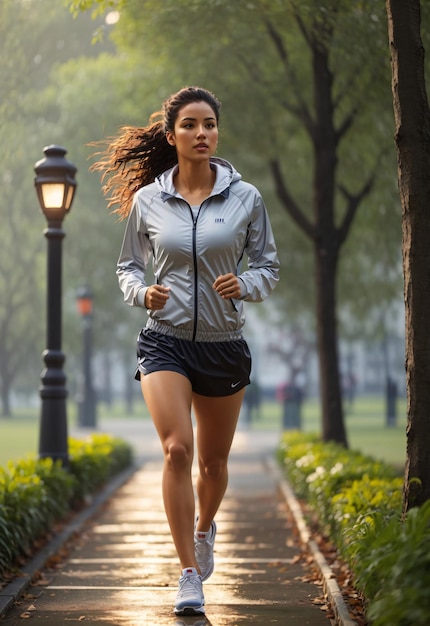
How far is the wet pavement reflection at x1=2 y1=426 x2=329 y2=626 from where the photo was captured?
5258mm

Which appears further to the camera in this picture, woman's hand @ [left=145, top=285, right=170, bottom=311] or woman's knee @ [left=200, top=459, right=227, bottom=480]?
woman's knee @ [left=200, top=459, right=227, bottom=480]

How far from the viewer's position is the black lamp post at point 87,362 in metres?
27.3

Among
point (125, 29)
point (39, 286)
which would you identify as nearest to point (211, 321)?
point (125, 29)

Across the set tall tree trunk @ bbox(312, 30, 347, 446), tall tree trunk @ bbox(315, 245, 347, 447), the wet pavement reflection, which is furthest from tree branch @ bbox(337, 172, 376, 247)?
the wet pavement reflection

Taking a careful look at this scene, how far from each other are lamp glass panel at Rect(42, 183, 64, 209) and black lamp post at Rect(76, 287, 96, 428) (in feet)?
56.5

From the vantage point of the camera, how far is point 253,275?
5.20 m

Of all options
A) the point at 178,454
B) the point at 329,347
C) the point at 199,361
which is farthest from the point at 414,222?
the point at 329,347

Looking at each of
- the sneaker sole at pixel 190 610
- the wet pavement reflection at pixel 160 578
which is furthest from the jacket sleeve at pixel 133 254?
the wet pavement reflection at pixel 160 578

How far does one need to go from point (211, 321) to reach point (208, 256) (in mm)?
297

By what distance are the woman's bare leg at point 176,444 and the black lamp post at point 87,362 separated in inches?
877

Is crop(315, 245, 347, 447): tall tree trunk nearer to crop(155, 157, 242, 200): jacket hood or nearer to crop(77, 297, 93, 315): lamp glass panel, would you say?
crop(155, 157, 242, 200): jacket hood

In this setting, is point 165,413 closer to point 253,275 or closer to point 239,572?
point 253,275

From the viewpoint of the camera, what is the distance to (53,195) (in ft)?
32.6

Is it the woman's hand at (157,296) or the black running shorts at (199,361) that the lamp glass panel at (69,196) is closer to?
the black running shorts at (199,361)
